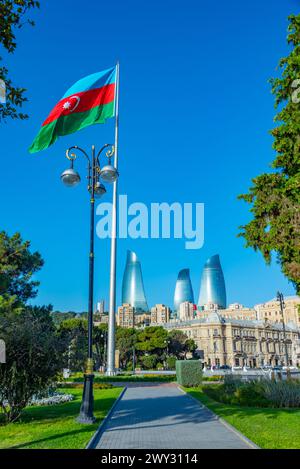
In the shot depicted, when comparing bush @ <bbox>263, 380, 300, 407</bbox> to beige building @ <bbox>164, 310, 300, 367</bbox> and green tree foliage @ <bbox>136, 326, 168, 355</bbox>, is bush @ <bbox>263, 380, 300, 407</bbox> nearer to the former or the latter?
green tree foliage @ <bbox>136, 326, 168, 355</bbox>

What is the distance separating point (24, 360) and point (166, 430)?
5.03m

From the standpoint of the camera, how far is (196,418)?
13914 mm

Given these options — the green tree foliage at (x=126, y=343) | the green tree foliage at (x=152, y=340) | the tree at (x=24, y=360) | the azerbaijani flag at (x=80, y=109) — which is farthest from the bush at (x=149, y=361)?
the tree at (x=24, y=360)

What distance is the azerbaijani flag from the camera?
17.8 meters

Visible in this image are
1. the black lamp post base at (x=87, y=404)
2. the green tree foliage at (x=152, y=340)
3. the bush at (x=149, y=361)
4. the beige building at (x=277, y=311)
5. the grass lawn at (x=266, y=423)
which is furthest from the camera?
the beige building at (x=277, y=311)

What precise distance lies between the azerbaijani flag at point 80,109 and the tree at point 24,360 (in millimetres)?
7349

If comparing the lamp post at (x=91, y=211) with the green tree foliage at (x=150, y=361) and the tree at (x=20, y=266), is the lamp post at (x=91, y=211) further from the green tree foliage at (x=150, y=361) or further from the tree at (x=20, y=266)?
the green tree foliage at (x=150, y=361)

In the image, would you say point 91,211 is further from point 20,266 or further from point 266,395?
point 20,266

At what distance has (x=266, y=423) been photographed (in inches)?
497

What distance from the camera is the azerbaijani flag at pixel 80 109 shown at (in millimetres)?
17781

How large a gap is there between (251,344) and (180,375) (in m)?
101

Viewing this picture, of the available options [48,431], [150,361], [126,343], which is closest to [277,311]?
[126,343]

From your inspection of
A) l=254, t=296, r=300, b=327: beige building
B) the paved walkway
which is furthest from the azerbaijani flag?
l=254, t=296, r=300, b=327: beige building
